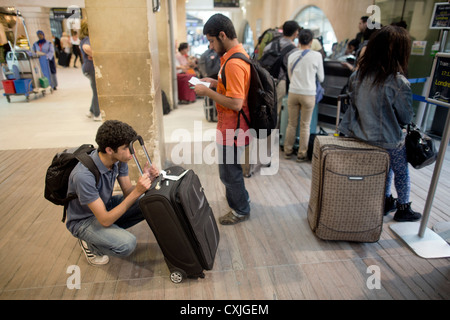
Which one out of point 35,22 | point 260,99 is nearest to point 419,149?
point 260,99

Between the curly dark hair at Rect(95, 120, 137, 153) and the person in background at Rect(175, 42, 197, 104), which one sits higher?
the curly dark hair at Rect(95, 120, 137, 153)

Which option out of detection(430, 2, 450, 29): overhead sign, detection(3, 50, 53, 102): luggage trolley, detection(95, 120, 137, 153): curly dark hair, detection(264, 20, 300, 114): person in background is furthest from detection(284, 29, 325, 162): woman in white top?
detection(3, 50, 53, 102): luggage trolley

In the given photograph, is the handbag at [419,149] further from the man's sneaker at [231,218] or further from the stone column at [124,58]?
Answer: the stone column at [124,58]

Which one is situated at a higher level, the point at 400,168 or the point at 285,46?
the point at 285,46

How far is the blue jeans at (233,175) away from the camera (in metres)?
2.55

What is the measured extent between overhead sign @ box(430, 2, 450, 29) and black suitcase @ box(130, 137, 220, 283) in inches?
183

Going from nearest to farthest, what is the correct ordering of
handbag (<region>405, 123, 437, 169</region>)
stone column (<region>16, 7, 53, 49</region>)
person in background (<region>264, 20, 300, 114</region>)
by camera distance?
handbag (<region>405, 123, 437, 169</region>) → person in background (<region>264, 20, 300, 114</region>) → stone column (<region>16, 7, 53, 49</region>)

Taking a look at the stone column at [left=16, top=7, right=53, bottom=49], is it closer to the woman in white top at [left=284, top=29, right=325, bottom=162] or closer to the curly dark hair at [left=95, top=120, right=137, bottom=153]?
the woman in white top at [left=284, top=29, right=325, bottom=162]

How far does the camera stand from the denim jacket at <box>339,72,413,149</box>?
2.28 meters

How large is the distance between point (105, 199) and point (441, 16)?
525 centimetres

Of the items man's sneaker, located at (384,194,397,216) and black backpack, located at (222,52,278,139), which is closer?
black backpack, located at (222,52,278,139)

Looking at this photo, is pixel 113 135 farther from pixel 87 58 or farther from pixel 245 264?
pixel 87 58

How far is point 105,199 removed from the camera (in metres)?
2.22
